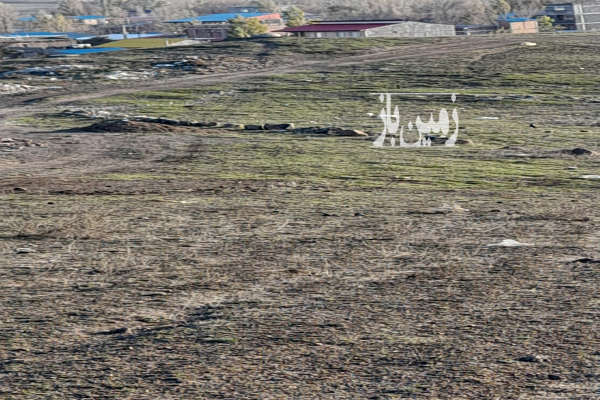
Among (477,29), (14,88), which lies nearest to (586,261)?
(14,88)

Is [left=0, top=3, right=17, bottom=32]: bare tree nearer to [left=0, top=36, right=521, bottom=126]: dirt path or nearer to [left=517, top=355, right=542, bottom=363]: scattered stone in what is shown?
[left=0, top=36, right=521, bottom=126]: dirt path

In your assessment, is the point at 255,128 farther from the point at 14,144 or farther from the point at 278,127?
the point at 14,144

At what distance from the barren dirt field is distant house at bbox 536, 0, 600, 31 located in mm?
33817

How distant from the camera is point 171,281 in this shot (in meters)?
9.45

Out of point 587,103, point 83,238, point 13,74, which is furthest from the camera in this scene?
point 13,74

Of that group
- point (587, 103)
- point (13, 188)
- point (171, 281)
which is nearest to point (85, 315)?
point (171, 281)

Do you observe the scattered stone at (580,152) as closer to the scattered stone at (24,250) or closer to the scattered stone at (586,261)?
the scattered stone at (586,261)

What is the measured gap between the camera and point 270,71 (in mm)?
33594

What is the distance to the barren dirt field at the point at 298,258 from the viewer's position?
6.98m

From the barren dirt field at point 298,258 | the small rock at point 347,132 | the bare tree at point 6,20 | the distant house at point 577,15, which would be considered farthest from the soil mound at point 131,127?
the bare tree at point 6,20

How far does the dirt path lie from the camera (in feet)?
91.6

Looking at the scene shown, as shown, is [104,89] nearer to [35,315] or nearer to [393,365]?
[35,315]

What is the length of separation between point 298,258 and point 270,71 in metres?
24.0

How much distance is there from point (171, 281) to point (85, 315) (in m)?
1.26
